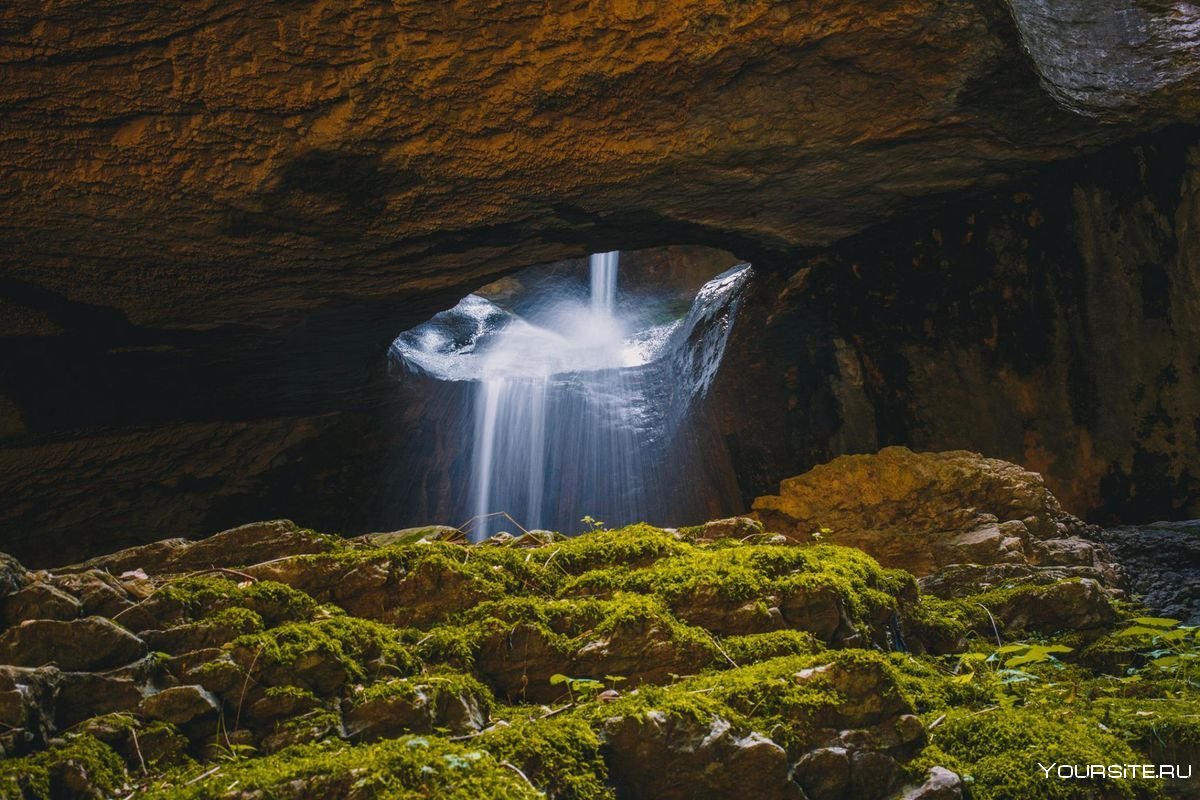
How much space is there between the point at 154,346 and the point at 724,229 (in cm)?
500

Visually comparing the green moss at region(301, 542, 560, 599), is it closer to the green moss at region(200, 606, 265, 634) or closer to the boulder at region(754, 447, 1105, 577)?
the green moss at region(200, 606, 265, 634)

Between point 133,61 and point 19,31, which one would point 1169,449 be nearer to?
point 133,61

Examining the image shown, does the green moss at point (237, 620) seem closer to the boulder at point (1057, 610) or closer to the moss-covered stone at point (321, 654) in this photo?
the moss-covered stone at point (321, 654)

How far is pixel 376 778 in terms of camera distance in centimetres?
209

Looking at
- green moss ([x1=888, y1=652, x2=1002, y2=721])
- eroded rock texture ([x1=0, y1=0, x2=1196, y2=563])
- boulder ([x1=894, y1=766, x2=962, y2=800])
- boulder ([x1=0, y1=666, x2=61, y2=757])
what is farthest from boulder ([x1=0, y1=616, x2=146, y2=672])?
eroded rock texture ([x1=0, y1=0, x2=1196, y2=563])

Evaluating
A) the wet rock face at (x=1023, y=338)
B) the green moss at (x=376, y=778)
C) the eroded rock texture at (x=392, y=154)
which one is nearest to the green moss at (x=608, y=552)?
the green moss at (x=376, y=778)

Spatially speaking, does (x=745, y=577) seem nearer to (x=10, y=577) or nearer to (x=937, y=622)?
(x=937, y=622)

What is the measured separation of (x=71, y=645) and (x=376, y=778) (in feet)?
3.87

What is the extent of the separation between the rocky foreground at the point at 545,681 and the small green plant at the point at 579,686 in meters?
0.01

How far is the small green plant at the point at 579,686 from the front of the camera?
9.20 feet

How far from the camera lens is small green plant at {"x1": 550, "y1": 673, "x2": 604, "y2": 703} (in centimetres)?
280

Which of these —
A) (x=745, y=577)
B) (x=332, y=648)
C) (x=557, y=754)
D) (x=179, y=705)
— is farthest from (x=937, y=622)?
(x=179, y=705)

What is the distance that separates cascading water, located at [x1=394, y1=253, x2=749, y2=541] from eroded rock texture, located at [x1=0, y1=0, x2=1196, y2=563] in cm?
241

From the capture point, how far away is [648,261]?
16.4 m
